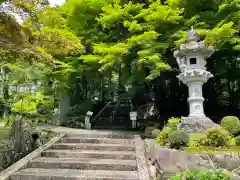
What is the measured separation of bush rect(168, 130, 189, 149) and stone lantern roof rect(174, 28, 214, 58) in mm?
3195

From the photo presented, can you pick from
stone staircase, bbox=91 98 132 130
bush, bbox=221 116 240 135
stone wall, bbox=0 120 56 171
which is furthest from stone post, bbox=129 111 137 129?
bush, bbox=221 116 240 135

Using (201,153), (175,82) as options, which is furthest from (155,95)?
(201,153)

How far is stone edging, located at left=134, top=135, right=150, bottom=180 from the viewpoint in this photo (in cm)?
553

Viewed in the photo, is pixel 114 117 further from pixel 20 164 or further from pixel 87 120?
pixel 20 164

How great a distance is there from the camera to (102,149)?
24.9 feet

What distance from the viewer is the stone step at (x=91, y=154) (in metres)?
6.91

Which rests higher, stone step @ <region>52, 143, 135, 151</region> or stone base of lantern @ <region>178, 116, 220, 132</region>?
stone base of lantern @ <region>178, 116, 220, 132</region>

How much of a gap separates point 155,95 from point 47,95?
5885mm

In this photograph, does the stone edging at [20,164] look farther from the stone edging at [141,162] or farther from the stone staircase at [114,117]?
the stone staircase at [114,117]

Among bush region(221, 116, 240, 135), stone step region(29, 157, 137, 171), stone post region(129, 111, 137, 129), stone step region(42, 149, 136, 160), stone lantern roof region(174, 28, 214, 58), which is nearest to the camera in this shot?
stone step region(29, 157, 137, 171)

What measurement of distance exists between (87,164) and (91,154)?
2.32ft

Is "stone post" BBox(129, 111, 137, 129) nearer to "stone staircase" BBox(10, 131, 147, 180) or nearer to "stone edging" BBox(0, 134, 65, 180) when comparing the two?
"stone staircase" BBox(10, 131, 147, 180)

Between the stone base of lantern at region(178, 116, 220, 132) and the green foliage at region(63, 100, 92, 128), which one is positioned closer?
the stone base of lantern at region(178, 116, 220, 132)

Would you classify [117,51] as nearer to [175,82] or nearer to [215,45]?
[215,45]
